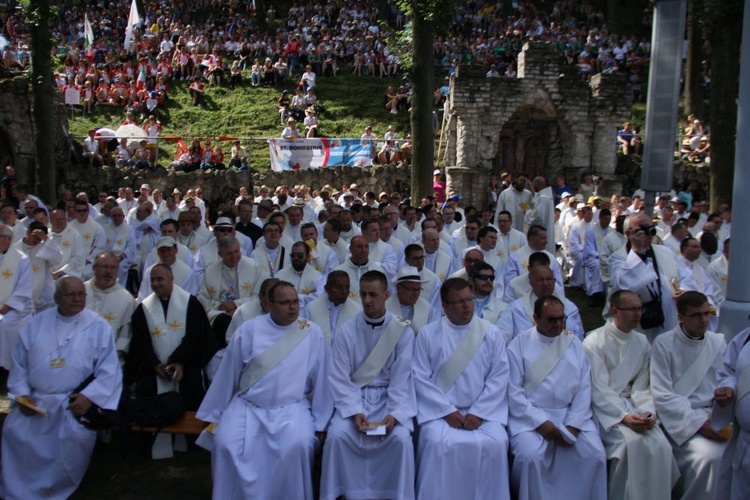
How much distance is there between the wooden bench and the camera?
5629mm

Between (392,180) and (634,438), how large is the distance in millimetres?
16233

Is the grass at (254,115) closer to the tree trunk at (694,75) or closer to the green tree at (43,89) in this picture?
the green tree at (43,89)

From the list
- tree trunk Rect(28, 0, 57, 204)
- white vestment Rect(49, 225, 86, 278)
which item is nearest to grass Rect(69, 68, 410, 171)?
tree trunk Rect(28, 0, 57, 204)

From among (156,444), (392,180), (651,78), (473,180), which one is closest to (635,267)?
(651,78)

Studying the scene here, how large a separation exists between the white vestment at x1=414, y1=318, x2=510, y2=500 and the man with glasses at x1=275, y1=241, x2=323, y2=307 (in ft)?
8.09

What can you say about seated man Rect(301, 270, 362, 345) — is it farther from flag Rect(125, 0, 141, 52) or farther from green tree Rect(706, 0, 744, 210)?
flag Rect(125, 0, 141, 52)

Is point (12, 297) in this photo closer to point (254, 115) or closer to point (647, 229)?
point (647, 229)

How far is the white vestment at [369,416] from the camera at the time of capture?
5.00 m

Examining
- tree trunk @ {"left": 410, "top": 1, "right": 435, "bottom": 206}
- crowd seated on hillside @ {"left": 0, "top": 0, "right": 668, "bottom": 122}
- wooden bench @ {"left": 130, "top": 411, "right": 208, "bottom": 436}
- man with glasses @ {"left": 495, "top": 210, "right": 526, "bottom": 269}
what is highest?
crowd seated on hillside @ {"left": 0, "top": 0, "right": 668, "bottom": 122}

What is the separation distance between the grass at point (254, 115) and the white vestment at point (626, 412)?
667 inches

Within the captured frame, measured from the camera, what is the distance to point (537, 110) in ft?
66.9

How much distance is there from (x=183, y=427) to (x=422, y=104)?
10.3 m

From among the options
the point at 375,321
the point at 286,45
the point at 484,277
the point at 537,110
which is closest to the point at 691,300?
the point at 484,277

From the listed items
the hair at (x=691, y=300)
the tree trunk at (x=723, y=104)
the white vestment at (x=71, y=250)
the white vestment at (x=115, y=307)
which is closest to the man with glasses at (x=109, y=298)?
the white vestment at (x=115, y=307)
